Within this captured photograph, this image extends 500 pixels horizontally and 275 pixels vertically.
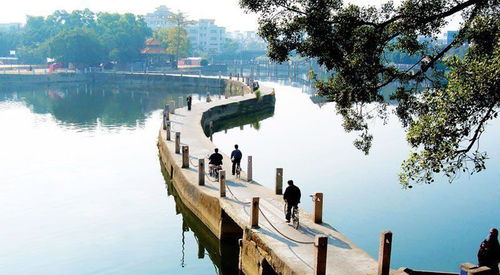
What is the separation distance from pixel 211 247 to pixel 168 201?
21.1 feet

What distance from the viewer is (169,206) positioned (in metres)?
24.2

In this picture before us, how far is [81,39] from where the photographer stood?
101 meters

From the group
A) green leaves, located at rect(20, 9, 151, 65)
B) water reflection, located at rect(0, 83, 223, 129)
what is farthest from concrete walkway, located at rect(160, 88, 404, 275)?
green leaves, located at rect(20, 9, 151, 65)

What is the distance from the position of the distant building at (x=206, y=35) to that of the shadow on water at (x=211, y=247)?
173m

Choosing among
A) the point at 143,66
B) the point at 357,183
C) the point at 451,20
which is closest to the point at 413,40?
the point at 451,20

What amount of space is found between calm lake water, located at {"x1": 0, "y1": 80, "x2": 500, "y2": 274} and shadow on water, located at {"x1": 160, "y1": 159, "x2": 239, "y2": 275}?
52 mm

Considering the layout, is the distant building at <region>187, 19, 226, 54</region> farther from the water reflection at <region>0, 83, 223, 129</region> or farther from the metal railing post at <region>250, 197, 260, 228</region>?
the metal railing post at <region>250, 197, 260, 228</region>

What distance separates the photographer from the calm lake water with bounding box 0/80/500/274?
18781 millimetres

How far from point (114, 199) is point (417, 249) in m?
14.0

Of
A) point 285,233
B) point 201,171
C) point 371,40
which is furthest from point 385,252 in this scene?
point 201,171

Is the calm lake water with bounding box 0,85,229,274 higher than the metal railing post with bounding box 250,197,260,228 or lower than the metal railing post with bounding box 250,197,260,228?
lower

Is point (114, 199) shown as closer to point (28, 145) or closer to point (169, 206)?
point (169, 206)

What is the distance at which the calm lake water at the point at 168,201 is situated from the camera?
18781 millimetres

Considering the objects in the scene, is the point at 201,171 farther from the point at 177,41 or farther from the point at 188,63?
the point at 188,63
